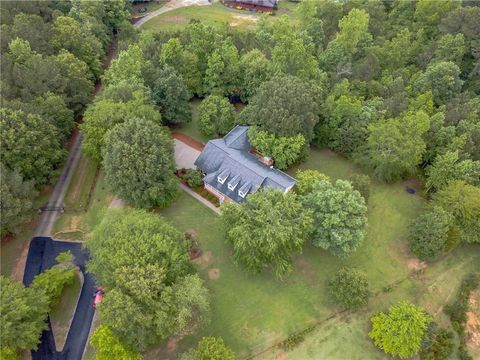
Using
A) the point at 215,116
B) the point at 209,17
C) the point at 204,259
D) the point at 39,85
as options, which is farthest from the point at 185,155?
the point at 209,17

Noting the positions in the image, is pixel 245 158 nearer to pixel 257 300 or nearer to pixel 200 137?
pixel 200 137

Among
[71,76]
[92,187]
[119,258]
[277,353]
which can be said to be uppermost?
[71,76]

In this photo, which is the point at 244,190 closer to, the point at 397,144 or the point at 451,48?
the point at 397,144

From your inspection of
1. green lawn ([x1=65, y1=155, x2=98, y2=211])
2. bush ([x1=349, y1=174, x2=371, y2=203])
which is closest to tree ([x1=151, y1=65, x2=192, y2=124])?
green lawn ([x1=65, y1=155, x2=98, y2=211])

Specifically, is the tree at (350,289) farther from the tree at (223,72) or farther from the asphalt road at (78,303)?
the tree at (223,72)

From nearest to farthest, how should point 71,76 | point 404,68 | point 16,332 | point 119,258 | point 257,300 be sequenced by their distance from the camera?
point 16,332
point 119,258
point 257,300
point 71,76
point 404,68

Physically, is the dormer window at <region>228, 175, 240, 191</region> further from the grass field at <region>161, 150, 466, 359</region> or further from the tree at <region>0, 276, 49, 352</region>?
the tree at <region>0, 276, 49, 352</region>

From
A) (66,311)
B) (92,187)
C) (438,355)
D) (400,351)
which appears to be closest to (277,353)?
(400,351)
